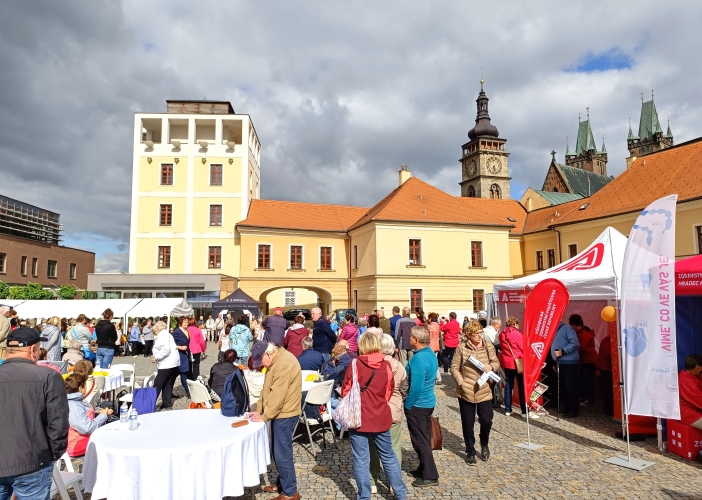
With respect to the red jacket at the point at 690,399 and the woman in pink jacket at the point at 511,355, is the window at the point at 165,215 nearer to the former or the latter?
the woman in pink jacket at the point at 511,355

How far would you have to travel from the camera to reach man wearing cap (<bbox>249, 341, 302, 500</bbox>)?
15.0 feet

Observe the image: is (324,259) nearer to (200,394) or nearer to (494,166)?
(200,394)

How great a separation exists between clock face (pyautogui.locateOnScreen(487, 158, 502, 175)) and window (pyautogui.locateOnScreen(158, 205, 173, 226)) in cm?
4699

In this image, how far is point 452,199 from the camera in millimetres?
32375

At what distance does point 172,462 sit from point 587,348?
7724mm

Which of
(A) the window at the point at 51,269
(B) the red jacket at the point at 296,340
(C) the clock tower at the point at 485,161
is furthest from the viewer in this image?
(C) the clock tower at the point at 485,161

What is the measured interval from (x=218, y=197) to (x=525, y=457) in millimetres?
29535

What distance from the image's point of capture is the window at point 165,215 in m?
32.0

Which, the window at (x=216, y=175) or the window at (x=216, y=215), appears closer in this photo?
the window at (x=216, y=215)

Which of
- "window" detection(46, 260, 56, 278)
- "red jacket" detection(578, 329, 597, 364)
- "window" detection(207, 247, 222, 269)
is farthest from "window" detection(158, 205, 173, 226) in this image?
"red jacket" detection(578, 329, 597, 364)

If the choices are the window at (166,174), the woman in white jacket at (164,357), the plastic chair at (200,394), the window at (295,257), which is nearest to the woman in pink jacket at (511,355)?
the plastic chair at (200,394)

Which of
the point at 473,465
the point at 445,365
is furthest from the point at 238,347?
the point at 473,465

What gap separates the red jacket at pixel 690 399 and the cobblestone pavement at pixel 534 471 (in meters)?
0.55

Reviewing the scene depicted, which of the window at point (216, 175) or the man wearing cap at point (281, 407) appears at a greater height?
the window at point (216, 175)
